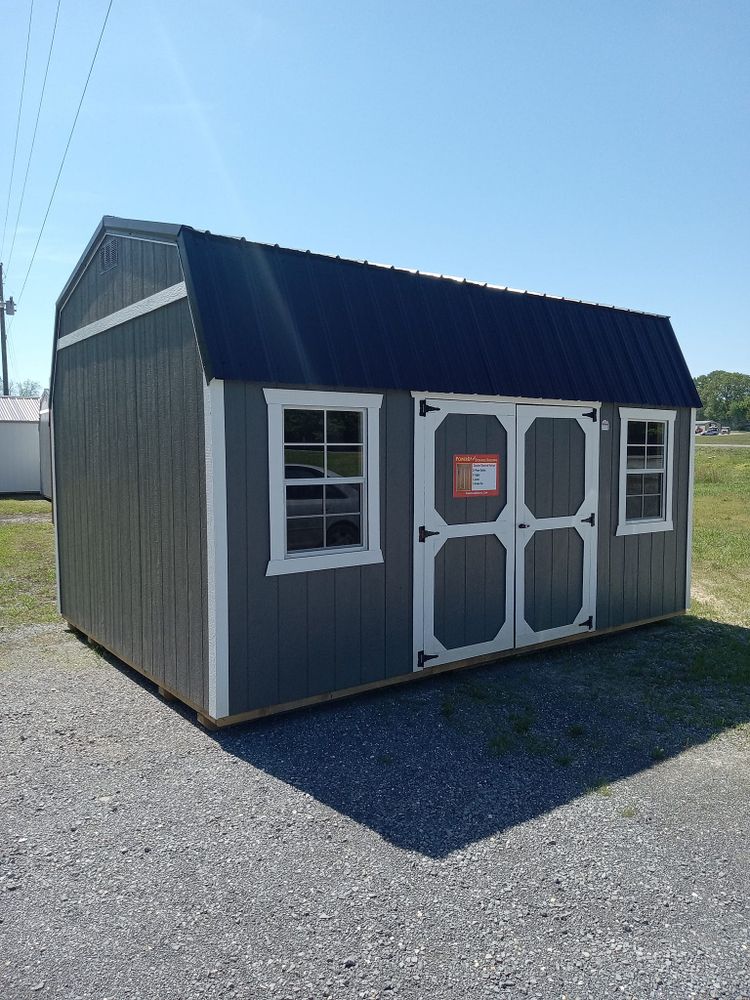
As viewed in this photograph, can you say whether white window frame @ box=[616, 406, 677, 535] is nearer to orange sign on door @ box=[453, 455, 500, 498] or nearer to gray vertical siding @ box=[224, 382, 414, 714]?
orange sign on door @ box=[453, 455, 500, 498]

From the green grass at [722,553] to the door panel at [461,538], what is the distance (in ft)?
10.4

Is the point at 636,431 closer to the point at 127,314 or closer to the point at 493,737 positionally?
the point at 493,737

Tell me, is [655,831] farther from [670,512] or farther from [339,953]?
[670,512]

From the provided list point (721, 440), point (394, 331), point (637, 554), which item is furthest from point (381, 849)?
point (721, 440)

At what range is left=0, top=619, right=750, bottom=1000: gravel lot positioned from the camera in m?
2.53

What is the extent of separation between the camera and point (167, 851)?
3.29 m

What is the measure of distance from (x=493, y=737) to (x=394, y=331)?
2.86 meters

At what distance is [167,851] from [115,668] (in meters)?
3.08

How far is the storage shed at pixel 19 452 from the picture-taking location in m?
22.8

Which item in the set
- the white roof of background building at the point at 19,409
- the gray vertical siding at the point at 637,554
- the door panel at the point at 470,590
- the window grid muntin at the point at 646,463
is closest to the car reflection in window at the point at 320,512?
the door panel at the point at 470,590

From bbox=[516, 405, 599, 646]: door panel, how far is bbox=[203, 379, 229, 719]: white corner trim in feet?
8.69

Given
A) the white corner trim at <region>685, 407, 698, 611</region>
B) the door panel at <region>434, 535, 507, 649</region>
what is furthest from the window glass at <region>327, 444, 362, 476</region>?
the white corner trim at <region>685, 407, 698, 611</region>

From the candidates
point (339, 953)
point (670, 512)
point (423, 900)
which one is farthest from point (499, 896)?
point (670, 512)

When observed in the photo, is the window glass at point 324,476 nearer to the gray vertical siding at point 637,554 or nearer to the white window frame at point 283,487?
the white window frame at point 283,487
